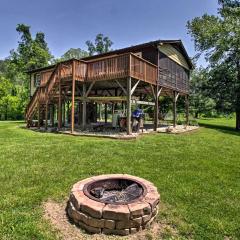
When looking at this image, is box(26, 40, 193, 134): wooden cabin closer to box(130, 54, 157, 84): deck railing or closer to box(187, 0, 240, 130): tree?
box(130, 54, 157, 84): deck railing

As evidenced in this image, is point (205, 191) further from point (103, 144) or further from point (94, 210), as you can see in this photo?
point (103, 144)

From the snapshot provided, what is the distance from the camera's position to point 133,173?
6.23 metres

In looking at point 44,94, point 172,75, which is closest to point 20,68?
point 44,94

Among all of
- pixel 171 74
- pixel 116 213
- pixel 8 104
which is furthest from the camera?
pixel 8 104

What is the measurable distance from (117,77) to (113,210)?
32.3ft

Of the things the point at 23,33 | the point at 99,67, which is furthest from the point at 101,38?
the point at 99,67

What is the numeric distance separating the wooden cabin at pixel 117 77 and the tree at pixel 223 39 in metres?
4.77

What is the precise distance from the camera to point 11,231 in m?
3.48

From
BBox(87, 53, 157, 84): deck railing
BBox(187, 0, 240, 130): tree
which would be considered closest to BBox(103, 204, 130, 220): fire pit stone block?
BBox(87, 53, 157, 84): deck railing

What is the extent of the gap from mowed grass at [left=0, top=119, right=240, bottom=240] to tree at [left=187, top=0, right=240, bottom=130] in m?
16.8

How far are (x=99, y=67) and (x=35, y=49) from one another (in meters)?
32.9

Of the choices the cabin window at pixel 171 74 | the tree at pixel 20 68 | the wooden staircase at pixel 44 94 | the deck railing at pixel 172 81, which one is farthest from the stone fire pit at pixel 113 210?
the tree at pixel 20 68

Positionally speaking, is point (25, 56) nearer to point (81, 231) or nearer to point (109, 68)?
point (109, 68)

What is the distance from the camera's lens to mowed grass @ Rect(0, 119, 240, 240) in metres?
3.76
